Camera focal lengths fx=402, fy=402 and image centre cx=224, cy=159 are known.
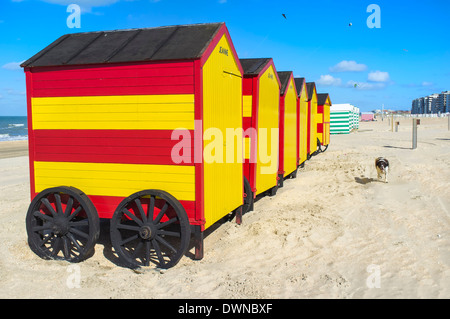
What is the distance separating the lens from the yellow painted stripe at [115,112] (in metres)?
4.93

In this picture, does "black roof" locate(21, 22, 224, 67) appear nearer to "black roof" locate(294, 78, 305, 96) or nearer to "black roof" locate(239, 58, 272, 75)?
"black roof" locate(239, 58, 272, 75)

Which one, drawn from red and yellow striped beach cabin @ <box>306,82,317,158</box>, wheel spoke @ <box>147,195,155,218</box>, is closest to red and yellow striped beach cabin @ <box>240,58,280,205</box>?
wheel spoke @ <box>147,195,155,218</box>

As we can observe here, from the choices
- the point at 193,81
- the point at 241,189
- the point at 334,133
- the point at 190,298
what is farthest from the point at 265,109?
the point at 334,133

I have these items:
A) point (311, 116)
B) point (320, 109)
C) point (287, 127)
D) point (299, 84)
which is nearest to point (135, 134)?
point (287, 127)

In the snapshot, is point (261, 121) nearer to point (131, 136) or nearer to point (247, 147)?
point (247, 147)

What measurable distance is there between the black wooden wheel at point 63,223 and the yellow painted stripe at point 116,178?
20 centimetres

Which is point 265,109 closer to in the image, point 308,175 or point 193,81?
point 193,81

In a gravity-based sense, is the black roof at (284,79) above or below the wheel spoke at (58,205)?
above

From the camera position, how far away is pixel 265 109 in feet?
26.6

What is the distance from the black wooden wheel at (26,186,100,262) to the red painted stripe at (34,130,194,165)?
52cm

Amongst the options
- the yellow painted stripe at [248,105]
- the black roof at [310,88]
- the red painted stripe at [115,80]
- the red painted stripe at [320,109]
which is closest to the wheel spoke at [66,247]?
the red painted stripe at [115,80]

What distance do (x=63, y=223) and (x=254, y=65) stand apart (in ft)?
15.0

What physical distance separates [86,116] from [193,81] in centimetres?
160

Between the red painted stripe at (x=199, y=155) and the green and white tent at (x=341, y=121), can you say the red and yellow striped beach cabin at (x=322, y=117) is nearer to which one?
the green and white tent at (x=341, y=121)
